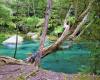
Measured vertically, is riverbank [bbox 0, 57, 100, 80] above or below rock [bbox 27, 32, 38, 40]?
below

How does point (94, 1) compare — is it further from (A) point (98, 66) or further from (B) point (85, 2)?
(A) point (98, 66)

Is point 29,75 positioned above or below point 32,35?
below

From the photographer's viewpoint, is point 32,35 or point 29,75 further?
point 32,35

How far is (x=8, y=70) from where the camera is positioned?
663 centimetres

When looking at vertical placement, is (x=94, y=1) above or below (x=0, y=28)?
below

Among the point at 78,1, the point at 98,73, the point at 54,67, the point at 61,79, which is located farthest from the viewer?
the point at 54,67

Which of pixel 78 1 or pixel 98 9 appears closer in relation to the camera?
pixel 98 9

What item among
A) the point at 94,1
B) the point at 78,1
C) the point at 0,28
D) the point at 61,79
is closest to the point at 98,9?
the point at 94,1

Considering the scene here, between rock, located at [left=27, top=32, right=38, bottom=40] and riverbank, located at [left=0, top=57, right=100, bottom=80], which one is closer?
riverbank, located at [left=0, top=57, right=100, bottom=80]

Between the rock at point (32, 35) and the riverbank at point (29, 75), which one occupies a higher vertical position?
the rock at point (32, 35)

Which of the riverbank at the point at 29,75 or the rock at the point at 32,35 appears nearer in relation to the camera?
the riverbank at the point at 29,75

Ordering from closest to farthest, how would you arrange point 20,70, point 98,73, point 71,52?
point 20,70 → point 98,73 → point 71,52

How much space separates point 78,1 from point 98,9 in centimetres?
123

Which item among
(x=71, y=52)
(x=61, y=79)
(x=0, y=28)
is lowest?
(x=61, y=79)
